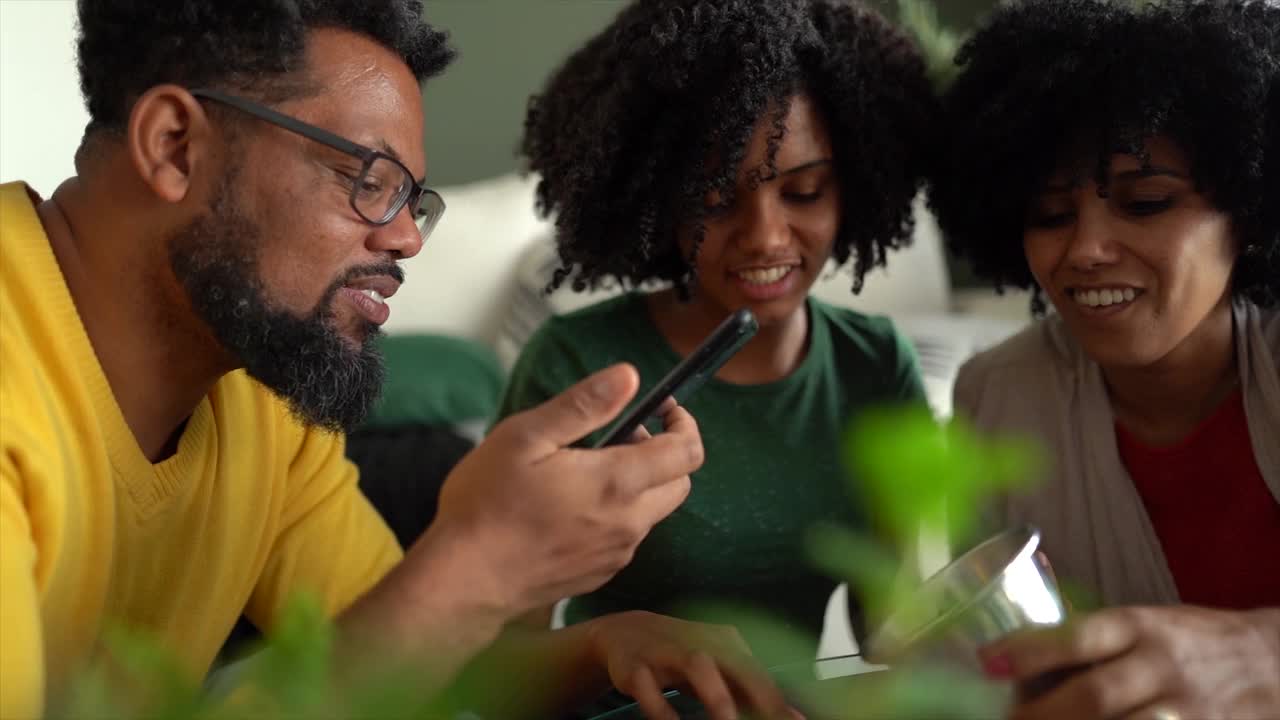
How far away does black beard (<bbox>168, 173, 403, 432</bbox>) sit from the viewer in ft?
2.83

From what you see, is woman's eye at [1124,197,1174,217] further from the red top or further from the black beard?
the black beard

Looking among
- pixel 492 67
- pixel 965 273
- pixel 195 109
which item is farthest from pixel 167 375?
pixel 965 273

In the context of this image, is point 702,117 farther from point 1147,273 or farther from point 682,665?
point 682,665

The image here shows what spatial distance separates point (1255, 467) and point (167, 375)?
100 cm

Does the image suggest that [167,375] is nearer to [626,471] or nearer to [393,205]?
[393,205]

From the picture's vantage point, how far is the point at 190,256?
863 millimetres

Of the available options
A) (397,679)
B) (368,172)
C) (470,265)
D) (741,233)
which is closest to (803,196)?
(741,233)

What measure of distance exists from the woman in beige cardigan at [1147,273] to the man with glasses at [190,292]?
22.1 inches

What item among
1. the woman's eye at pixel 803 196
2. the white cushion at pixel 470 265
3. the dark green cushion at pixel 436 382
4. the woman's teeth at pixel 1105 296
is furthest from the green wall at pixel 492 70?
the woman's teeth at pixel 1105 296

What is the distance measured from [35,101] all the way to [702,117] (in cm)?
76

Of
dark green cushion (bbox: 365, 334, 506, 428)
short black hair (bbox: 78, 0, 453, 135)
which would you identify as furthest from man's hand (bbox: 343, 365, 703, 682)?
dark green cushion (bbox: 365, 334, 506, 428)

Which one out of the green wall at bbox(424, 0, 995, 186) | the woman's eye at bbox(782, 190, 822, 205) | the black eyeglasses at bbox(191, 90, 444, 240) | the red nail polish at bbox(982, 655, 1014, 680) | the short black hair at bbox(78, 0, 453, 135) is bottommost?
the red nail polish at bbox(982, 655, 1014, 680)

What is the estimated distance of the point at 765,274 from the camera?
1.21 metres

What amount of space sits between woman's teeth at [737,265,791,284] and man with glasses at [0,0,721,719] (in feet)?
1.34
